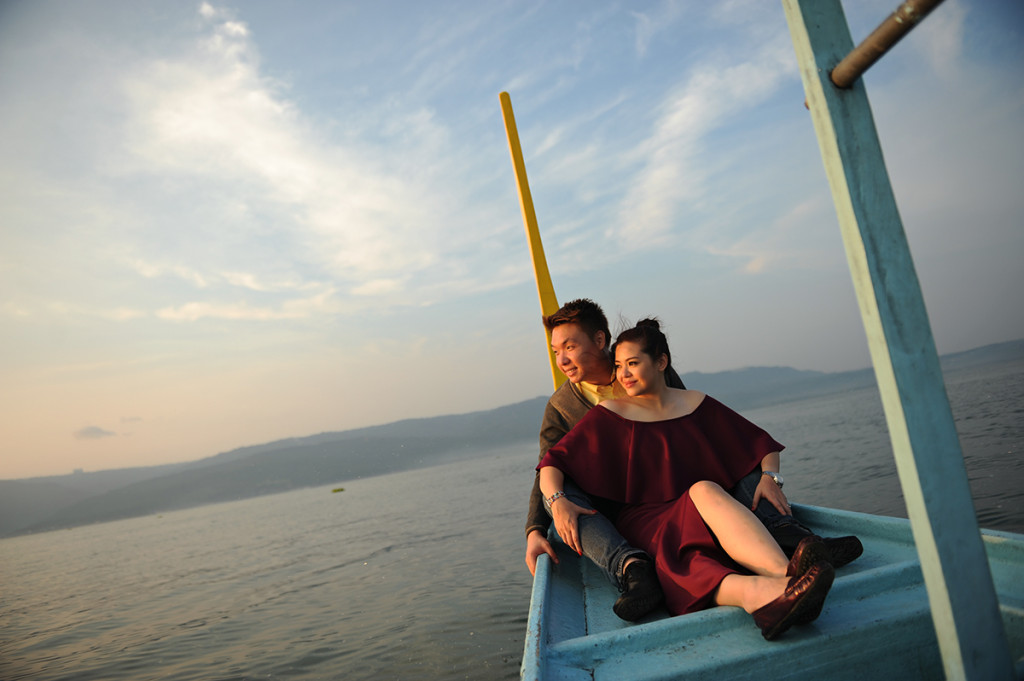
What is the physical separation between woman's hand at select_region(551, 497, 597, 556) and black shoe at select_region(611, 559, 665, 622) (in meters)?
0.28

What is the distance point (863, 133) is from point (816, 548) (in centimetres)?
90

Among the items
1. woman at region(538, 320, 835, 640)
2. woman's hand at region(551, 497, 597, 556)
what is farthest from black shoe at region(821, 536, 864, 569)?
woman's hand at region(551, 497, 597, 556)

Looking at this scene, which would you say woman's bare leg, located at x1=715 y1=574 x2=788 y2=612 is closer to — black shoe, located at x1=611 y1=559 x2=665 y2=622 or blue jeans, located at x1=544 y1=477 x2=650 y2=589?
black shoe, located at x1=611 y1=559 x2=665 y2=622

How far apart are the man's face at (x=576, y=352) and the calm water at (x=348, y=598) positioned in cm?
184

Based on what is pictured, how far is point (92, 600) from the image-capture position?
31.6 feet

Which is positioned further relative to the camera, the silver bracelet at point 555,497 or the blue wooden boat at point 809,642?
the silver bracelet at point 555,497

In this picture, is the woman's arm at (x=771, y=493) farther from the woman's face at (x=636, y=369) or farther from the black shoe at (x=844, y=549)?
the woman's face at (x=636, y=369)

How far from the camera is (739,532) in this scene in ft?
5.65

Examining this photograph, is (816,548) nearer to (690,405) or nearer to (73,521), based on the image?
(690,405)

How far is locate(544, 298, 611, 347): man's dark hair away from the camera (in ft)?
9.92

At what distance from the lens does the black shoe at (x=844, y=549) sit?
1.93m

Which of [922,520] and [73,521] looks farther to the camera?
[73,521]

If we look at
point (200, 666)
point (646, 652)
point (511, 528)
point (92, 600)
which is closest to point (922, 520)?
point (646, 652)

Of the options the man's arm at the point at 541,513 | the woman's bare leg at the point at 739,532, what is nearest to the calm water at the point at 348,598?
the man's arm at the point at 541,513
